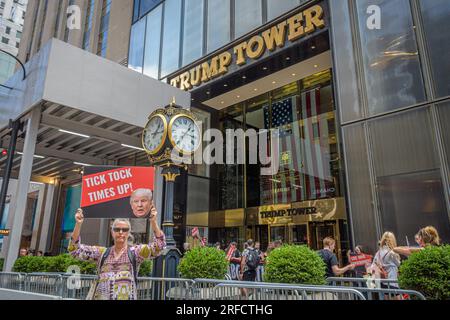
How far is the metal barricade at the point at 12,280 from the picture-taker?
351 inches

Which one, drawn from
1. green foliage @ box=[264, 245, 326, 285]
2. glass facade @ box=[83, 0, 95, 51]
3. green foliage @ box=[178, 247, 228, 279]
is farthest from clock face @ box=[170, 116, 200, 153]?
glass facade @ box=[83, 0, 95, 51]

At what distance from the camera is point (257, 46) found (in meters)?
16.6

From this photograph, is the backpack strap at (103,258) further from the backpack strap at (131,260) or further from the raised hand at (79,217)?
the raised hand at (79,217)

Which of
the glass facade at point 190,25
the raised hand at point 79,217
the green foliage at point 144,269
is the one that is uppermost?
the glass facade at point 190,25

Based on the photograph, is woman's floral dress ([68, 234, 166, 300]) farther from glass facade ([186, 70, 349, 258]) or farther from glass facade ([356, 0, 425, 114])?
glass facade ([186, 70, 349, 258])

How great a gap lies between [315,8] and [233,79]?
18.0ft

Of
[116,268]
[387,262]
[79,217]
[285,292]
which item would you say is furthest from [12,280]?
[387,262]

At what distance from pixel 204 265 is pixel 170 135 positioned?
3.05m

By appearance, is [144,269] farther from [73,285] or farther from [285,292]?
[285,292]

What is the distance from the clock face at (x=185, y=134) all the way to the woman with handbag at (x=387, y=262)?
4.75 meters

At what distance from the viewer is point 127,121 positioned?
13383mm

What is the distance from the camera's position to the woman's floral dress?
3.88 m

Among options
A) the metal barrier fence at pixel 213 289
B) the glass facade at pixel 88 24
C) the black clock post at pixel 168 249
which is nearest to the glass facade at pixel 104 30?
the glass facade at pixel 88 24

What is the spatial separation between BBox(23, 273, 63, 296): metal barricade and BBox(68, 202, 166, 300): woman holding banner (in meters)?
4.33
